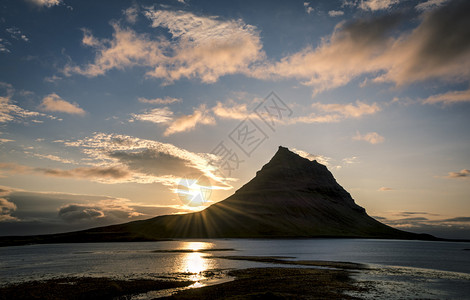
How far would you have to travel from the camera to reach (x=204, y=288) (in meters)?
44.3

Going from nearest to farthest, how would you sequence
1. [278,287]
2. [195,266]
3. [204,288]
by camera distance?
[204,288], [278,287], [195,266]

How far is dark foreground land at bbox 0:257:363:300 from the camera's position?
1563 inches

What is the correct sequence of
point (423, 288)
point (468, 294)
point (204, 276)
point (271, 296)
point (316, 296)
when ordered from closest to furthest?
1. point (271, 296)
2. point (316, 296)
3. point (468, 294)
4. point (423, 288)
5. point (204, 276)

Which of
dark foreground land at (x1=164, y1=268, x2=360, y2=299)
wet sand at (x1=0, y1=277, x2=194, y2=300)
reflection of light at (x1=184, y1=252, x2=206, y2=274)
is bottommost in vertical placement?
reflection of light at (x1=184, y1=252, x2=206, y2=274)

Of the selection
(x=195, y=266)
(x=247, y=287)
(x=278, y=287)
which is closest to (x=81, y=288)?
(x=247, y=287)

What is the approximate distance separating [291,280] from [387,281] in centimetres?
1847

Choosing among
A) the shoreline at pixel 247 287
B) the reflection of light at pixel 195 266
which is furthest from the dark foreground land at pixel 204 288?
the reflection of light at pixel 195 266

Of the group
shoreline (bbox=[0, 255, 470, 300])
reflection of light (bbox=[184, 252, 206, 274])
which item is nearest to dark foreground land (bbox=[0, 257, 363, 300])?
shoreline (bbox=[0, 255, 470, 300])

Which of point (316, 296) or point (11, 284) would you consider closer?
point (316, 296)

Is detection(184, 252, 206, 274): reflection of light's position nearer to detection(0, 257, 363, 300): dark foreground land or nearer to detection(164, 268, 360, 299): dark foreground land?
detection(164, 268, 360, 299): dark foreground land

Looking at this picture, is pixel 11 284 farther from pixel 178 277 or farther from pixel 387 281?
pixel 387 281

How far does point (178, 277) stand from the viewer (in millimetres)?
57250

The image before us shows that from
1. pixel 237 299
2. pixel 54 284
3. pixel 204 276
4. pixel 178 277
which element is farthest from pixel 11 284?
pixel 237 299

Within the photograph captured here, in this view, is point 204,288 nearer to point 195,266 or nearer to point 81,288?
point 81,288
